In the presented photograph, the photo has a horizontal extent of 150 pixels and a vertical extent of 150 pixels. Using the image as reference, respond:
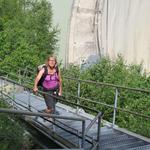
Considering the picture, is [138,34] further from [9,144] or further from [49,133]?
[9,144]

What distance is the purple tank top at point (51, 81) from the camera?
955cm

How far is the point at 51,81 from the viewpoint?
961 cm

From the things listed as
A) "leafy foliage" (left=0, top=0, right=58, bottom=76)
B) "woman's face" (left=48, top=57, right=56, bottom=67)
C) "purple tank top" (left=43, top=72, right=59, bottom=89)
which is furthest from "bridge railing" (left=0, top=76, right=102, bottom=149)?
"leafy foliage" (left=0, top=0, right=58, bottom=76)

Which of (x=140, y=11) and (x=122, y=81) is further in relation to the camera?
(x=140, y=11)

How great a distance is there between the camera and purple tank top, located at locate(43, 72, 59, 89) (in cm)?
955

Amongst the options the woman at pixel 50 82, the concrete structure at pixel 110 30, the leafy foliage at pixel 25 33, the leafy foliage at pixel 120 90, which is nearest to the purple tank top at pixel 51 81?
the woman at pixel 50 82

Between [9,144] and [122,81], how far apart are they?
36.9ft

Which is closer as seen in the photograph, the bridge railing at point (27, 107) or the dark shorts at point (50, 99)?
the bridge railing at point (27, 107)

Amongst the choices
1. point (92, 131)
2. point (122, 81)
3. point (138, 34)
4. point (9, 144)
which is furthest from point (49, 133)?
point (138, 34)

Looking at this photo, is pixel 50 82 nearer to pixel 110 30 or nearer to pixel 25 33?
pixel 110 30

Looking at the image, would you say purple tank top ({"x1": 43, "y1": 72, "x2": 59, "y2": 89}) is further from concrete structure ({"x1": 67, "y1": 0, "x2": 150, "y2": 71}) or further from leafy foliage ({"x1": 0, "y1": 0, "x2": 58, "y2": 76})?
leafy foliage ({"x1": 0, "y1": 0, "x2": 58, "y2": 76})

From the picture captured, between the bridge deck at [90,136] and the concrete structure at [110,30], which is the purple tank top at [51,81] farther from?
the concrete structure at [110,30]

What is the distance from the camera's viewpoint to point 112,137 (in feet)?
28.7

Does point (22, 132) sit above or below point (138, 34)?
below
